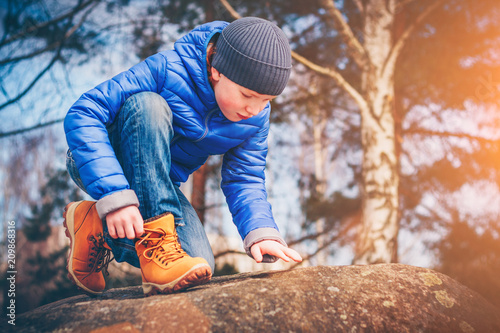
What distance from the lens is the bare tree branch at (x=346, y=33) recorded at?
436 cm

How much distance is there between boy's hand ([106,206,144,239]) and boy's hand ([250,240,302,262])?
1.87ft

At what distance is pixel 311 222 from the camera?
19.7 ft

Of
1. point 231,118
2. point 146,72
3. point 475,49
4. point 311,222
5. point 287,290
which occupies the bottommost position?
point 311,222

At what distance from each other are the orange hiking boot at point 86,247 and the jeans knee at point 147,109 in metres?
0.53

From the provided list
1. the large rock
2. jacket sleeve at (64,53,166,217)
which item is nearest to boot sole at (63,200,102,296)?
the large rock

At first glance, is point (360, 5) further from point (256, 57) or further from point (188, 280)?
point (188, 280)

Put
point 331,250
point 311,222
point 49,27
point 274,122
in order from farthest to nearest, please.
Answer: point 331,250 < point 311,222 < point 274,122 < point 49,27

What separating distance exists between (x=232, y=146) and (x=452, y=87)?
452cm

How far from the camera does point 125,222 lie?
4.82 ft

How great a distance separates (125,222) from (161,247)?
20cm

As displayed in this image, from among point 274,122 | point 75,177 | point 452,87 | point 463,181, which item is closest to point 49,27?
point 274,122

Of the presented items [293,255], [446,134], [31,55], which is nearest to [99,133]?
[293,255]

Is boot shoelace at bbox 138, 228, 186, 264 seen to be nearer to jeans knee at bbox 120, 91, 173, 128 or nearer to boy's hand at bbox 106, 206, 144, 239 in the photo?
boy's hand at bbox 106, 206, 144, 239

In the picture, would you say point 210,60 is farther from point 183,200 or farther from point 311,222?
point 311,222
